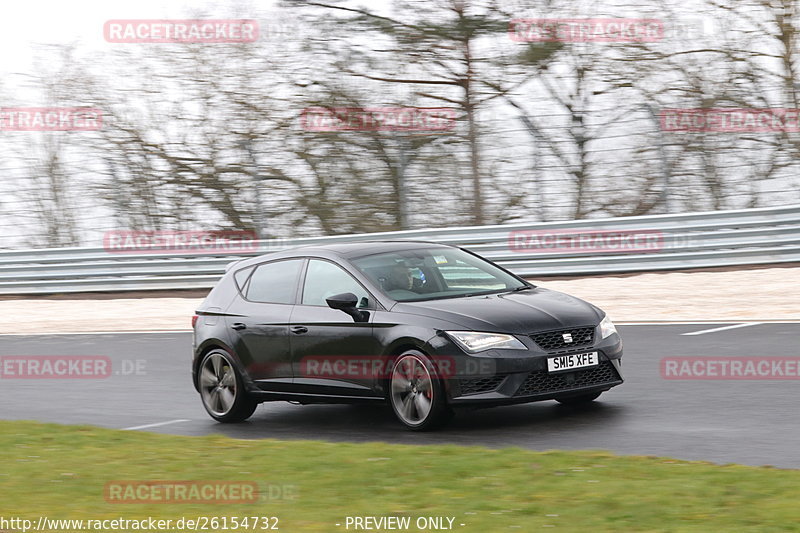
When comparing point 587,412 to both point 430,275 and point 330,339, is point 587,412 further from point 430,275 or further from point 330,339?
point 330,339

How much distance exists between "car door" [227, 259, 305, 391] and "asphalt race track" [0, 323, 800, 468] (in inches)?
17.7

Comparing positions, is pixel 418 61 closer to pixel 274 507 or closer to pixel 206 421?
pixel 206 421

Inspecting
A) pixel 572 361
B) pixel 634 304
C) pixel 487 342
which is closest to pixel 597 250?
pixel 634 304

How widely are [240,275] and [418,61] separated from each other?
42.6 feet

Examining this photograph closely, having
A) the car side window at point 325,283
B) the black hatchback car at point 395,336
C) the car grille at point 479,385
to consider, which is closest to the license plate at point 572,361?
the black hatchback car at point 395,336

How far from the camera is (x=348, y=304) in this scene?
947cm

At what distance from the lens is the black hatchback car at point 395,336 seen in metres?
8.96

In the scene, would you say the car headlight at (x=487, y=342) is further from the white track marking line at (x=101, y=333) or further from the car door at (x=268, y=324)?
the white track marking line at (x=101, y=333)

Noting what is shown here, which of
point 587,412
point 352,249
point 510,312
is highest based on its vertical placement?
point 352,249

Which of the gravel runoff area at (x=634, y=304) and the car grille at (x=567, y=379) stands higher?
the car grille at (x=567, y=379)

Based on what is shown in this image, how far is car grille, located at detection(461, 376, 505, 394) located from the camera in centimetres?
895

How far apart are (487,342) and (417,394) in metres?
0.69

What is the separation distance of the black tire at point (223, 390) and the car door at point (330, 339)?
0.69 m

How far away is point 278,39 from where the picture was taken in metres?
24.5
